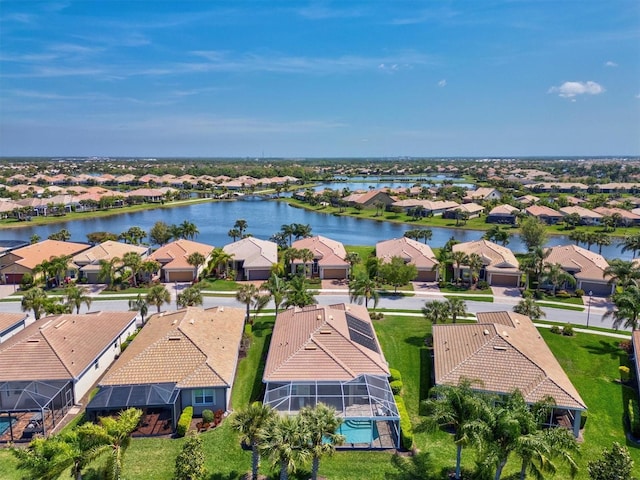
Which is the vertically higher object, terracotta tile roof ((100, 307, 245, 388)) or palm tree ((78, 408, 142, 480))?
palm tree ((78, 408, 142, 480))

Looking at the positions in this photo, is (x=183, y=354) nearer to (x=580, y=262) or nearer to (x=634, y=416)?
(x=634, y=416)

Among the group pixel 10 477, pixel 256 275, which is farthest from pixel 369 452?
pixel 256 275

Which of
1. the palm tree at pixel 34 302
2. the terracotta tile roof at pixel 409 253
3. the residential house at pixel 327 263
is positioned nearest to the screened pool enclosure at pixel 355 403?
the palm tree at pixel 34 302

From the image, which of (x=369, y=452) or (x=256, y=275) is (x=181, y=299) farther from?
(x=369, y=452)

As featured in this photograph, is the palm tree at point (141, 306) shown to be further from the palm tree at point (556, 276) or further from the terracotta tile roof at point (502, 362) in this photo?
the palm tree at point (556, 276)

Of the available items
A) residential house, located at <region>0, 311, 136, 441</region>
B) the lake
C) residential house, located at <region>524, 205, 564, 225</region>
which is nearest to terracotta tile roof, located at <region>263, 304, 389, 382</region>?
residential house, located at <region>0, 311, 136, 441</region>

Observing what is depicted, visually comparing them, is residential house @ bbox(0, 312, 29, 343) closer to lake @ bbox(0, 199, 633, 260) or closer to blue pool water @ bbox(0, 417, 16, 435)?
blue pool water @ bbox(0, 417, 16, 435)
